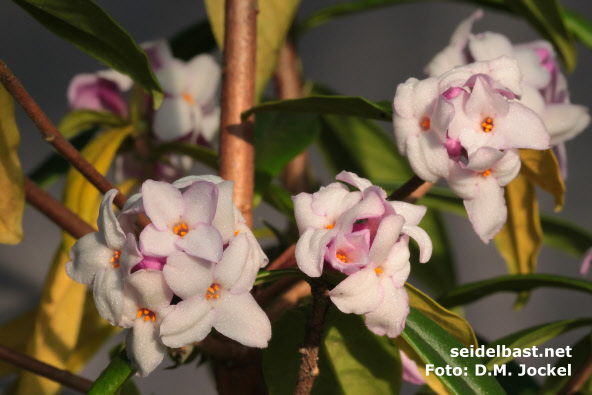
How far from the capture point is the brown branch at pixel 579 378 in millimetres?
569

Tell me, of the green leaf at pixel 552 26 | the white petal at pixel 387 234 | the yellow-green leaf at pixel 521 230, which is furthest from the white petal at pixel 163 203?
the green leaf at pixel 552 26

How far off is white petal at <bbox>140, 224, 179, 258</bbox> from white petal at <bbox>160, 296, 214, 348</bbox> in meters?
0.03

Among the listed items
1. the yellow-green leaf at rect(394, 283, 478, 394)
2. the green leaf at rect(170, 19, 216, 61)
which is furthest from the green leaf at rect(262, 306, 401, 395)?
the green leaf at rect(170, 19, 216, 61)

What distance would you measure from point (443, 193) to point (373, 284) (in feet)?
1.21

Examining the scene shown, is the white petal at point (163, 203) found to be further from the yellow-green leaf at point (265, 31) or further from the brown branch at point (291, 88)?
the brown branch at point (291, 88)

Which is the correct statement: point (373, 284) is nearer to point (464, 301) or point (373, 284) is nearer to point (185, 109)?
point (464, 301)

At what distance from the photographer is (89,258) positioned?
14.9 inches

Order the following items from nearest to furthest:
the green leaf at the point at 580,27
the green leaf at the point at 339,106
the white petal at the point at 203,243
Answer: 1. the white petal at the point at 203,243
2. the green leaf at the point at 339,106
3. the green leaf at the point at 580,27

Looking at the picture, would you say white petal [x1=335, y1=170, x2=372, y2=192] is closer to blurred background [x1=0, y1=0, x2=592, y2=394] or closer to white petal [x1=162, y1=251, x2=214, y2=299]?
white petal [x1=162, y1=251, x2=214, y2=299]

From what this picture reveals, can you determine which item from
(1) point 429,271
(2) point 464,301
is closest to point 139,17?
(1) point 429,271

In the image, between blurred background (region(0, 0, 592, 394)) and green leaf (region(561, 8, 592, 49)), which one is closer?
green leaf (region(561, 8, 592, 49))

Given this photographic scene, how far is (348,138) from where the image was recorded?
0.89 meters

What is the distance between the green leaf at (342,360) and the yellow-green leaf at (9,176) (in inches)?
8.2

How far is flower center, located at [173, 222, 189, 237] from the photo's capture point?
36 centimetres
